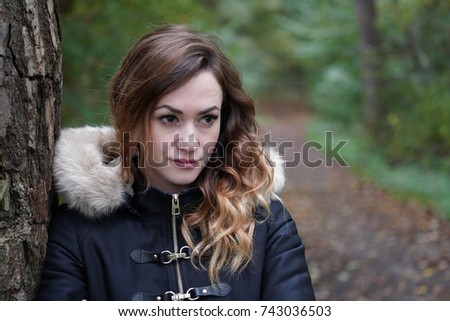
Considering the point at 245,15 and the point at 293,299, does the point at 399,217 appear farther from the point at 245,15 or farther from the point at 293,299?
the point at 245,15

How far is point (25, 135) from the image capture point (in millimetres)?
2256

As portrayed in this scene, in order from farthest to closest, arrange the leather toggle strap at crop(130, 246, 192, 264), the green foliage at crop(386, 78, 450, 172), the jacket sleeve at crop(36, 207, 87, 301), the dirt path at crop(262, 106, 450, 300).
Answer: the green foliage at crop(386, 78, 450, 172)
the dirt path at crop(262, 106, 450, 300)
the leather toggle strap at crop(130, 246, 192, 264)
the jacket sleeve at crop(36, 207, 87, 301)

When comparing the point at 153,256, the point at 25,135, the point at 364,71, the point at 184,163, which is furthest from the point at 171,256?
the point at 364,71

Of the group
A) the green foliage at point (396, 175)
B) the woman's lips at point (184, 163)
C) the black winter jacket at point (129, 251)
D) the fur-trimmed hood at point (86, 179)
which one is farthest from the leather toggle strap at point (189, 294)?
the green foliage at point (396, 175)

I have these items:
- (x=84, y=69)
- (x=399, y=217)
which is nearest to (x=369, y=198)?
(x=399, y=217)

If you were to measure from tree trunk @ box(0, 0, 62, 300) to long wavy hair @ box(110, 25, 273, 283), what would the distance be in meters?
0.36

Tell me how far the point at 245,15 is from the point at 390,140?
1883cm

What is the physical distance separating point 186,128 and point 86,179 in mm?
501

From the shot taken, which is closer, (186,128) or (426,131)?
(186,128)

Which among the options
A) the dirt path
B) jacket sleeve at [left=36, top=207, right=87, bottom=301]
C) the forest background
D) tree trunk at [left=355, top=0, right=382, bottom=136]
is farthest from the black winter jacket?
tree trunk at [left=355, top=0, right=382, bottom=136]

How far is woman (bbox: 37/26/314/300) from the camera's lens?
2.44 m

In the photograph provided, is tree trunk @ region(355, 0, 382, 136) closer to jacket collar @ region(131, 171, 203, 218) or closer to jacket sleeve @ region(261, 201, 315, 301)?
jacket sleeve @ region(261, 201, 315, 301)

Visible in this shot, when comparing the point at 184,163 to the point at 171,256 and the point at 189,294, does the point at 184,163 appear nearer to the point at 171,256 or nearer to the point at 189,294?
the point at 171,256

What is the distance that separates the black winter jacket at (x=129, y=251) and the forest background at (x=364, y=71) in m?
0.61
